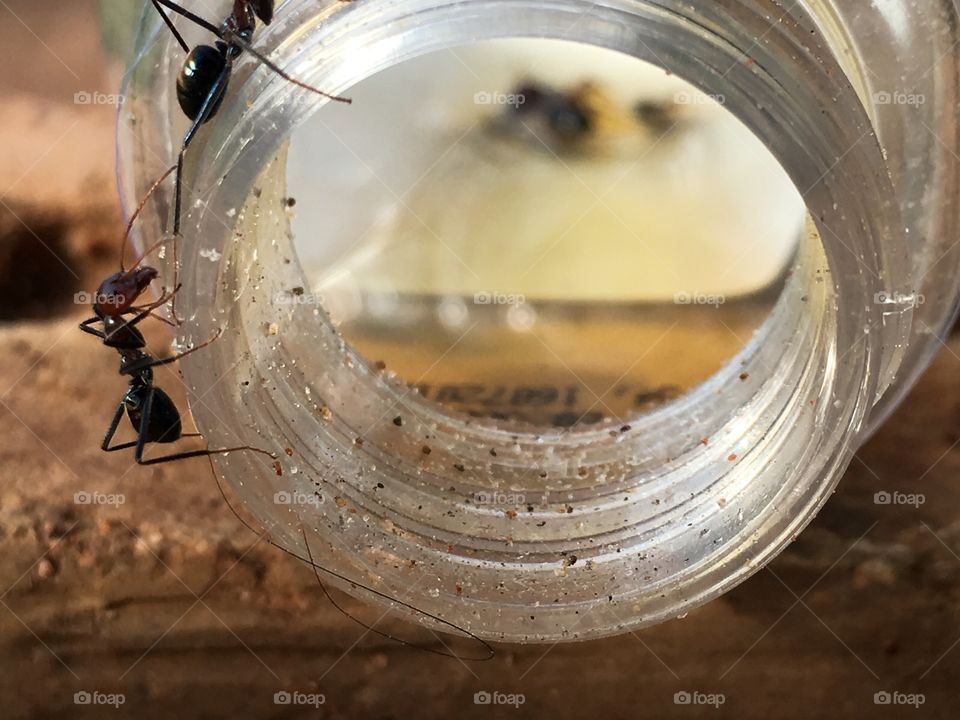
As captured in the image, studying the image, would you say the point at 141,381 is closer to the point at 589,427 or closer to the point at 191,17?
the point at 191,17

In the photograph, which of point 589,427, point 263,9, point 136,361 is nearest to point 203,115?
point 263,9

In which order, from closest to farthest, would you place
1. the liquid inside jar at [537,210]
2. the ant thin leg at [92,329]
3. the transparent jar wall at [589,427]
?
1. the transparent jar wall at [589,427]
2. the ant thin leg at [92,329]
3. the liquid inside jar at [537,210]

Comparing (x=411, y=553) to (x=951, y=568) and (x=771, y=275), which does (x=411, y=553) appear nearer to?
(x=951, y=568)

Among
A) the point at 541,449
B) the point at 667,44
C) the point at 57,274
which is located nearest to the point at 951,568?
the point at 541,449

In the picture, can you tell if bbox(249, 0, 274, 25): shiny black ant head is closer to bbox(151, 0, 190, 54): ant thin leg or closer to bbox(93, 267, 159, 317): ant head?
bbox(151, 0, 190, 54): ant thin leg

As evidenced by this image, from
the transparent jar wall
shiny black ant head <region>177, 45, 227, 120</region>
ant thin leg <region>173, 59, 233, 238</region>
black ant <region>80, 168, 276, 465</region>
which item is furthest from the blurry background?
shiny black ant head <region>177, 45, 227, 120</region>

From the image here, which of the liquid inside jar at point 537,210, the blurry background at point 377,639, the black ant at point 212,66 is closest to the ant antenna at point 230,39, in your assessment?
the black ant at point 212,66

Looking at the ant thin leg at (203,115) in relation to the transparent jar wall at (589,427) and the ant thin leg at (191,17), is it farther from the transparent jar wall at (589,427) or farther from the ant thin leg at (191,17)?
Result: the ant thin leg at (191,17)
